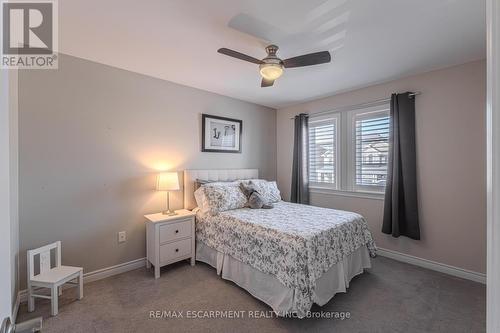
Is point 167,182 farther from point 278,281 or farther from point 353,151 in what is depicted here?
point 353,151

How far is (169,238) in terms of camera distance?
8.89ft

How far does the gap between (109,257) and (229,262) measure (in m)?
1.45

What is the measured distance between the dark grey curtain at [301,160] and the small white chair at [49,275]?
10.8 feet

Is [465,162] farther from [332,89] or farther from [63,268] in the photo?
[63,268]

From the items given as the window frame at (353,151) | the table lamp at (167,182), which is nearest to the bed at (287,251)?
the table lamp at (167,182)

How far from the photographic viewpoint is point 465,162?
2.61 meters

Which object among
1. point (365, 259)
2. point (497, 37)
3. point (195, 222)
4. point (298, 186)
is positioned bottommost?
point (365, 259)

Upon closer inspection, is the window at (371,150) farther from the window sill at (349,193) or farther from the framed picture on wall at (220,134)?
the framed picture on wall at (220,134)

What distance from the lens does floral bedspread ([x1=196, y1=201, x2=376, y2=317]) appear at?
1.86m

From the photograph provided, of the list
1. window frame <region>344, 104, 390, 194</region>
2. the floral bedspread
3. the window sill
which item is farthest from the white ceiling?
the floral bedspread

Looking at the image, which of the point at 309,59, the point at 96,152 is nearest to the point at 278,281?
the point at 309,59

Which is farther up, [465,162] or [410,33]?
[410,33]

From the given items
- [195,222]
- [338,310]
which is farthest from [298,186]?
[338,310]

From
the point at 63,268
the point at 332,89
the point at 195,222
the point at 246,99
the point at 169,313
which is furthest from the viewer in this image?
the point at 246,99
